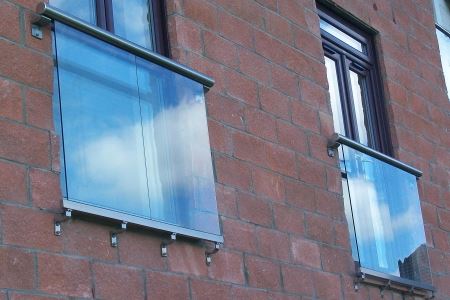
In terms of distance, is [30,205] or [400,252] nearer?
[30,205]

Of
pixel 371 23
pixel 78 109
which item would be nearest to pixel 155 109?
pixel 78 109

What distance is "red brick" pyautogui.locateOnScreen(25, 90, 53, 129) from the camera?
4.94 metres

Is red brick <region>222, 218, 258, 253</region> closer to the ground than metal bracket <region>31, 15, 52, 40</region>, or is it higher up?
closer to the ground

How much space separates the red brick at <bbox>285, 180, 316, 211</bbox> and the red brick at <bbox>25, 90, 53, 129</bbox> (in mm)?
1932

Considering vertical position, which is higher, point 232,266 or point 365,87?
point 365,87

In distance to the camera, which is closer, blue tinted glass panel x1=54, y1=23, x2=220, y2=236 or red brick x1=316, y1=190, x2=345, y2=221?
blue tinted glass panel x1=54, y1=23, x2=220, y2=236

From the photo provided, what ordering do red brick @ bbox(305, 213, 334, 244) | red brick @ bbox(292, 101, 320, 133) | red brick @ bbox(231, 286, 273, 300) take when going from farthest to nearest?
red brick @ bbox(292, 101, 320, 133) < red brick @ bbox(305, 213, 334, 244) < red brick @ bbox(231, 286, 273, 300)

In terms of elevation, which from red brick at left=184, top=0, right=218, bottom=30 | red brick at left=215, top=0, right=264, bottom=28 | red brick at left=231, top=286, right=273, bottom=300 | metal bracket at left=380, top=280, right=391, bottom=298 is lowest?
red brick at left=231, top=286, right=273, bottom=300

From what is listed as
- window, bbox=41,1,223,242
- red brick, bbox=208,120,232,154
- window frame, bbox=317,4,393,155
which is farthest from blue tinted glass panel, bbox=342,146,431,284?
window, bbox=41,1,223,242

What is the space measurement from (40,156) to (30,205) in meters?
0.26

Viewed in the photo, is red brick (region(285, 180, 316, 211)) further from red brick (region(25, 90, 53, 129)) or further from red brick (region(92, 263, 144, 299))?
red brick (region(25, 90, 53, 129))

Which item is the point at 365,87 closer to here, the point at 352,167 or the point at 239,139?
the point at 352,167

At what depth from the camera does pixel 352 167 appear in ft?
23.9

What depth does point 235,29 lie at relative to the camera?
6.62 meters
